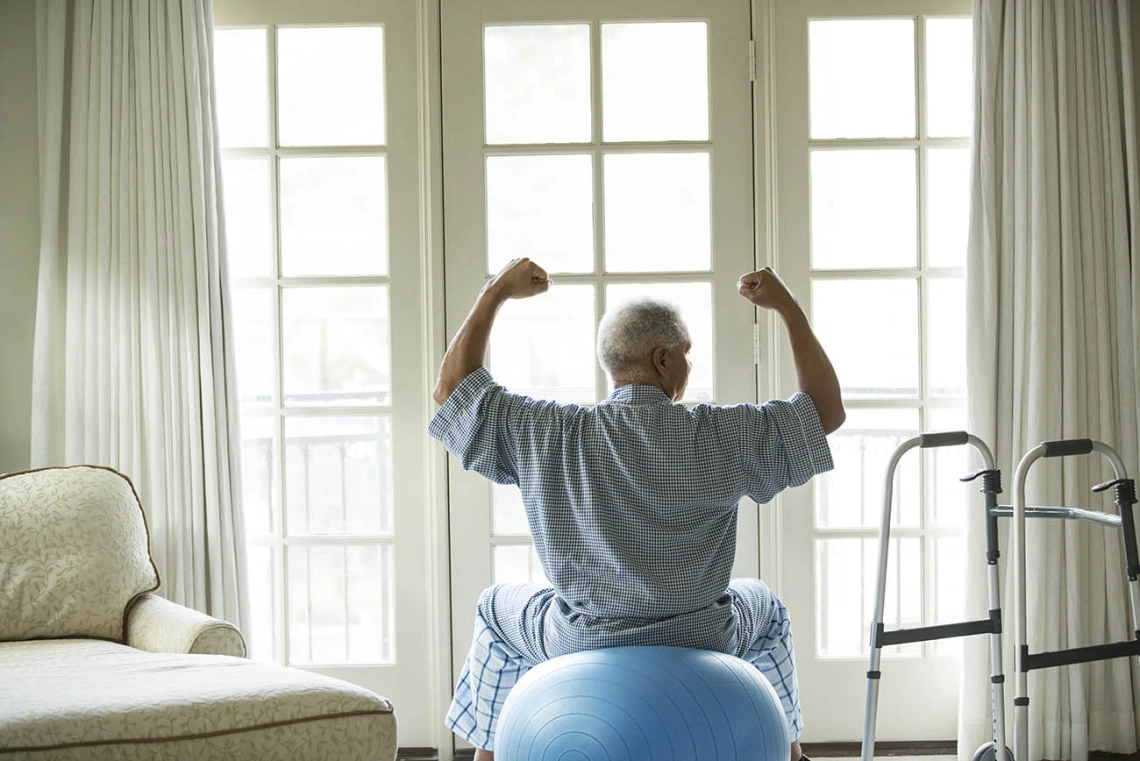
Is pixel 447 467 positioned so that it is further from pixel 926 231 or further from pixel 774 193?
pixel 926 231

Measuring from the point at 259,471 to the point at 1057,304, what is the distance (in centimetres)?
239

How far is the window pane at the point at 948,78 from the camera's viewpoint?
300 centimetres

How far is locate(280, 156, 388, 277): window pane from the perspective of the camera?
301cm

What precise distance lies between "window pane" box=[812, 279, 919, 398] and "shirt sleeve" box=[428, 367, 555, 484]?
125 cm

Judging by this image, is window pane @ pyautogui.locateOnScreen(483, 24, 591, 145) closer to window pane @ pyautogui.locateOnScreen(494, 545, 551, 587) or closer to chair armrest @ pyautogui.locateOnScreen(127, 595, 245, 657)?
window pane @ pyautogui.locateOnScreen(494, 545, 551, 587)

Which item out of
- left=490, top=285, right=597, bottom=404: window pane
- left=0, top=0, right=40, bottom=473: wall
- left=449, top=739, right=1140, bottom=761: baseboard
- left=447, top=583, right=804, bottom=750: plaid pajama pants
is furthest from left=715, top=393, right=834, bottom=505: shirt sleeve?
left=0, top=0, right=40, bottom=473: wall

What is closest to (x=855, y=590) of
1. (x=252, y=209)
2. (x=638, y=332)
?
(x=638, y=332)

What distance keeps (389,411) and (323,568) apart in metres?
0.52

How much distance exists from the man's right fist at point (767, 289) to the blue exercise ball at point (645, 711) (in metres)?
0.79

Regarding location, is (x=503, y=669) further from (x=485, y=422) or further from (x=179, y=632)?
(x=179, y=632)

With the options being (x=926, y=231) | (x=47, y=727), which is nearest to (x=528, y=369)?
(x=926, y=231)

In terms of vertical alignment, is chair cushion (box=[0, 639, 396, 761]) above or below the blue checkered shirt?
below

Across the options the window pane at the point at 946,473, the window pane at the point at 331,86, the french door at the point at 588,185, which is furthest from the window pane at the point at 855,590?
the window pane at the point at 331,86

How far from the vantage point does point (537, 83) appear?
2.99 m
